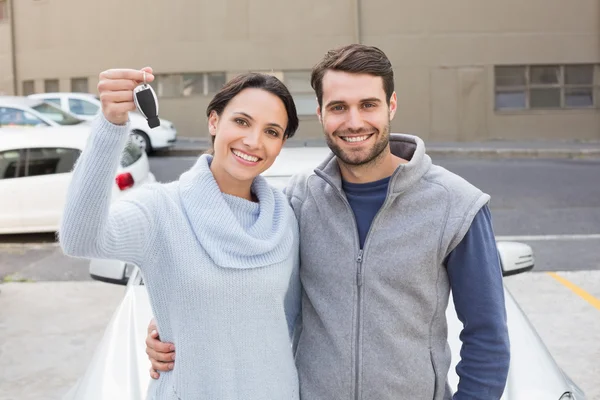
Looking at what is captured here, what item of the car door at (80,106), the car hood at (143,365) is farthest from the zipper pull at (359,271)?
the car door at (80,106)

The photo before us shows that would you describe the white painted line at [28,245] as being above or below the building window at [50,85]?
below

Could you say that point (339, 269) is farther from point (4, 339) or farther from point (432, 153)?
point (432, 153)

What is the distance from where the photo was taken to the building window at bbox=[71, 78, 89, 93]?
21.8 m

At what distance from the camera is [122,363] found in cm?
288

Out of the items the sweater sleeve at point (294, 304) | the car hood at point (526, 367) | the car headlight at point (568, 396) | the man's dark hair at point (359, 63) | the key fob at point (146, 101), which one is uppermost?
the man's dark hair at point (359, 63)

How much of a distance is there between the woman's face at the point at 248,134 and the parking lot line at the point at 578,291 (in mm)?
4442

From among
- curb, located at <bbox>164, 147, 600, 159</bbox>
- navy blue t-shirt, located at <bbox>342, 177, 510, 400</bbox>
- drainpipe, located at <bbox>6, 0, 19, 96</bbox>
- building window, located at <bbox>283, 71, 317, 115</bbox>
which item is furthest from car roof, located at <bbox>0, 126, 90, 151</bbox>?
drainpipe, located at <bbox>6, 0, 19, 96</bbox>

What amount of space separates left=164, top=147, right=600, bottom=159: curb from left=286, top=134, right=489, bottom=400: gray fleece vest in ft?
48.6

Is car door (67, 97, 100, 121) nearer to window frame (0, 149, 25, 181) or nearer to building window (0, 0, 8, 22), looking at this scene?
building window (0, 0, 8, 22)

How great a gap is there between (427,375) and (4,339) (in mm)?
4127

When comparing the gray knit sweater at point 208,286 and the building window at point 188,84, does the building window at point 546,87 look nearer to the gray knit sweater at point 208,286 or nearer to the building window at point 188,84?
the building window at point 188,84

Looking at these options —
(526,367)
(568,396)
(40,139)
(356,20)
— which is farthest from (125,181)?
(356,20)

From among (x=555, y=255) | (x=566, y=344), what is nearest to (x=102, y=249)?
(x=566, y=344)

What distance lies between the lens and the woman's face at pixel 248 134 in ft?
6.34
